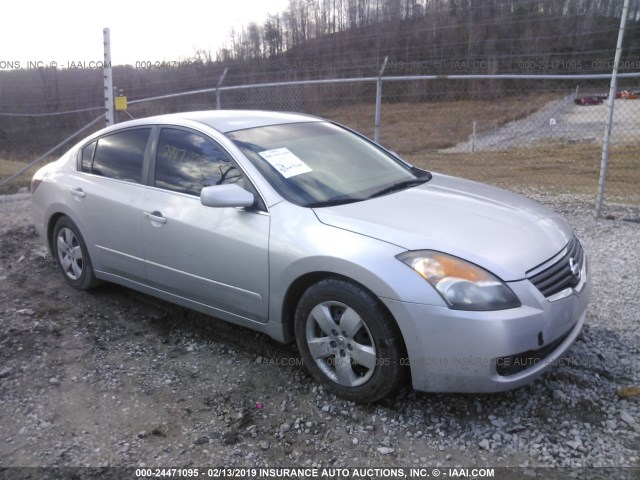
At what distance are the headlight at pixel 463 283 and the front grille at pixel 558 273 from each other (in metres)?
0.21

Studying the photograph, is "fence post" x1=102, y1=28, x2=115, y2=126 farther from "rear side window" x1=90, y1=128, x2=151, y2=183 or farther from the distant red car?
the distant red car

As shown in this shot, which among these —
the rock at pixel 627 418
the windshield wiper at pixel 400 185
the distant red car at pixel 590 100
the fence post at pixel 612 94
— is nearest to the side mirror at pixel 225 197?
the windshield wiper at pixel 400 185

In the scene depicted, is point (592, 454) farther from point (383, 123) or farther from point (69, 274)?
point (383, 123)

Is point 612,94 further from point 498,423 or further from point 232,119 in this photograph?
point 498,423

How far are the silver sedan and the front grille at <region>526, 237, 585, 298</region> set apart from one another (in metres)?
0.01

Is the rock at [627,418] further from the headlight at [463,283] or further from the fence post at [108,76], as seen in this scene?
the fence post at [108,76]

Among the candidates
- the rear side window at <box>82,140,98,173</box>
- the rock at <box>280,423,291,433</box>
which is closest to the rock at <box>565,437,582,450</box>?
the rock at <box>280,423,291,433</box>

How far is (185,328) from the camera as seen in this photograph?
4191 millimetres

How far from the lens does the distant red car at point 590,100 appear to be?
14.8m

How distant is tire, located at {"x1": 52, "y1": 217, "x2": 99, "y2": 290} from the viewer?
4656mm

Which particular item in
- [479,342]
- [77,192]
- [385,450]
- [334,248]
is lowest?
[385,450]

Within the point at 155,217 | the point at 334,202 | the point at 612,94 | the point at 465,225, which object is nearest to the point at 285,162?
the point at 334,202

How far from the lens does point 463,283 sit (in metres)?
2.73

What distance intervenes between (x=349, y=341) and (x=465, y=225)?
0.90m
